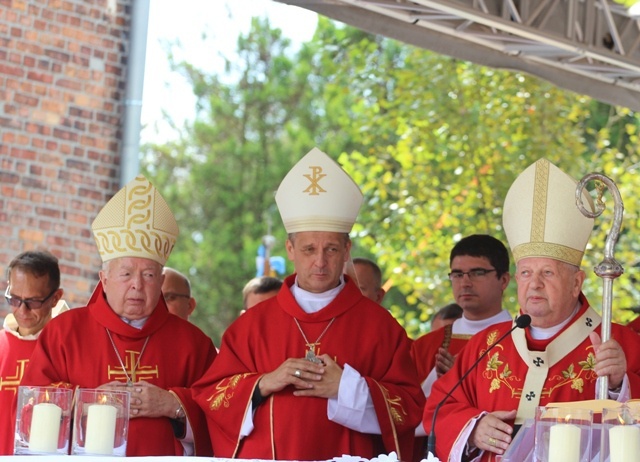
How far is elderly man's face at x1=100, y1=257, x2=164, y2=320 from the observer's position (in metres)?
6.21

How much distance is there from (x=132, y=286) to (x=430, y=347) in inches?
87.2

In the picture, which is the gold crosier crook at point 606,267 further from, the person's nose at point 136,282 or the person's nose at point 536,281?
the person's nose at point 136,282

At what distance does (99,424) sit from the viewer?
483cm

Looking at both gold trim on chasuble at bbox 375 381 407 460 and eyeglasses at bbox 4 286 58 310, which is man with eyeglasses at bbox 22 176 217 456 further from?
gold trim on chasuble at bbox 375 381 407 460

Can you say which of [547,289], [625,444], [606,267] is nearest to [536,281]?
[547,289]

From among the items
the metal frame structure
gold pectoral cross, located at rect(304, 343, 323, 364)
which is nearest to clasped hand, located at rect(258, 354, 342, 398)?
gold pectoral cross, located at rect(304, 343, 323, 364)

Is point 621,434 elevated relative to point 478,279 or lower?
lower

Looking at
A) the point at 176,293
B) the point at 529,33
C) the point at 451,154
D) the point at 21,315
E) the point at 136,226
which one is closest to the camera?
the point at 136,226

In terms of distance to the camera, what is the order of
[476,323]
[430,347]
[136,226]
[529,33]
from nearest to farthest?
[136,226], [476,323], [430,347], [529,33]

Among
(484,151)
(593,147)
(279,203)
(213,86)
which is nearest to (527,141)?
(484,151)

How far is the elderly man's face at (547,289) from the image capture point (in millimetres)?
5551

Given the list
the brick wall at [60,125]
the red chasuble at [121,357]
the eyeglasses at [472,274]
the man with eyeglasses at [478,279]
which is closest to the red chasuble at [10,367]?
the red chasuble at [121,357]

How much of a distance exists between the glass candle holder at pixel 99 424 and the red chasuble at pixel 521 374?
54.7 inches

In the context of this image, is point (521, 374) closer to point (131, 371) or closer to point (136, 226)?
point (131, 371)
